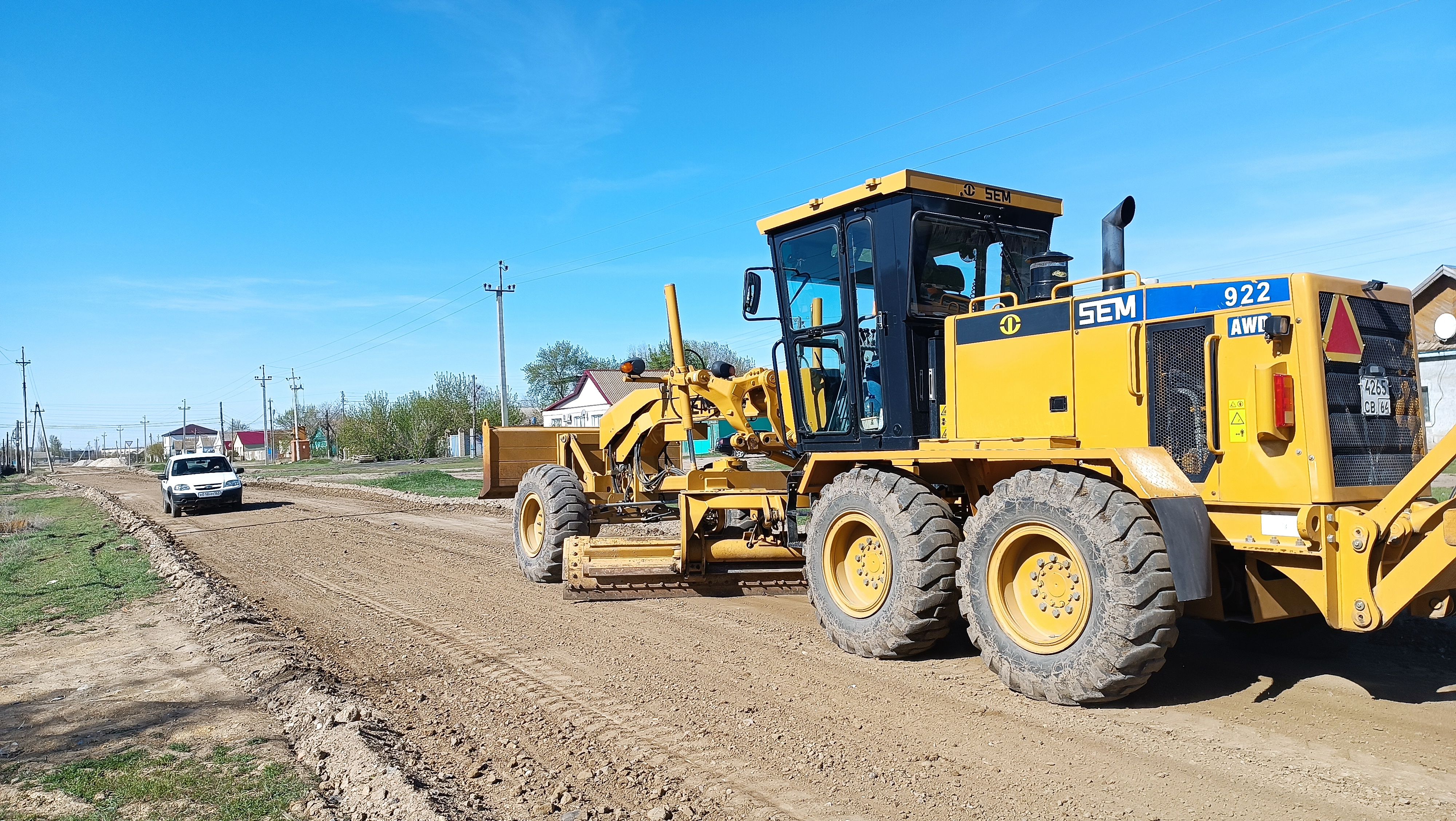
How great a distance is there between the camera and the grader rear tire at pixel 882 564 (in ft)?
19.9

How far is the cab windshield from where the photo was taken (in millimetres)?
6855

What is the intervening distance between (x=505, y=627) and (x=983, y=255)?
493 centimetres

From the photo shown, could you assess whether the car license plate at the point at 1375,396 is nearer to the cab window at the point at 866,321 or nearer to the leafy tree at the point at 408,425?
the cab window at the point at 866,321

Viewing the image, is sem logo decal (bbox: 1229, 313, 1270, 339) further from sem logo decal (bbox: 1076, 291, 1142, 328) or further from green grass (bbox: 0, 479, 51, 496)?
green grass (bbox: 0, 479, 51, 496)

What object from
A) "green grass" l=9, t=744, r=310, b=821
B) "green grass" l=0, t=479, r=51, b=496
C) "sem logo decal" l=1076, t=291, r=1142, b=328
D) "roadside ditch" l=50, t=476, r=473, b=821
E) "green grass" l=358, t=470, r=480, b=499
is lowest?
"green grass" l=9, t=744, r=310, b=821

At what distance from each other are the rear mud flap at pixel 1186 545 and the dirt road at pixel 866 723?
0.74 metres

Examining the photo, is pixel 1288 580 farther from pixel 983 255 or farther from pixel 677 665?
pixel 677 665

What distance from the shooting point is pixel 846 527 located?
22.4ft

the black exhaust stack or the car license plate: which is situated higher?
the black exhaust stack

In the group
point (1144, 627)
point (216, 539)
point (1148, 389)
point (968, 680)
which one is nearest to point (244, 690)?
point (968, 680)

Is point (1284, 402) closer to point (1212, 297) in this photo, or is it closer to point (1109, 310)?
point (1212, 297)

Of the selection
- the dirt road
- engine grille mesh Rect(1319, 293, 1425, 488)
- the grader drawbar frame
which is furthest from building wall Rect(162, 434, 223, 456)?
engine grille mesh Rect(1319, 293, 1425, 488)

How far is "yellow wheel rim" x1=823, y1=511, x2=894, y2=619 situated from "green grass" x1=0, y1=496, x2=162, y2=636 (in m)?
7.52

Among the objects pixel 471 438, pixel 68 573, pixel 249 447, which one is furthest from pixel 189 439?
pixel 68 573
